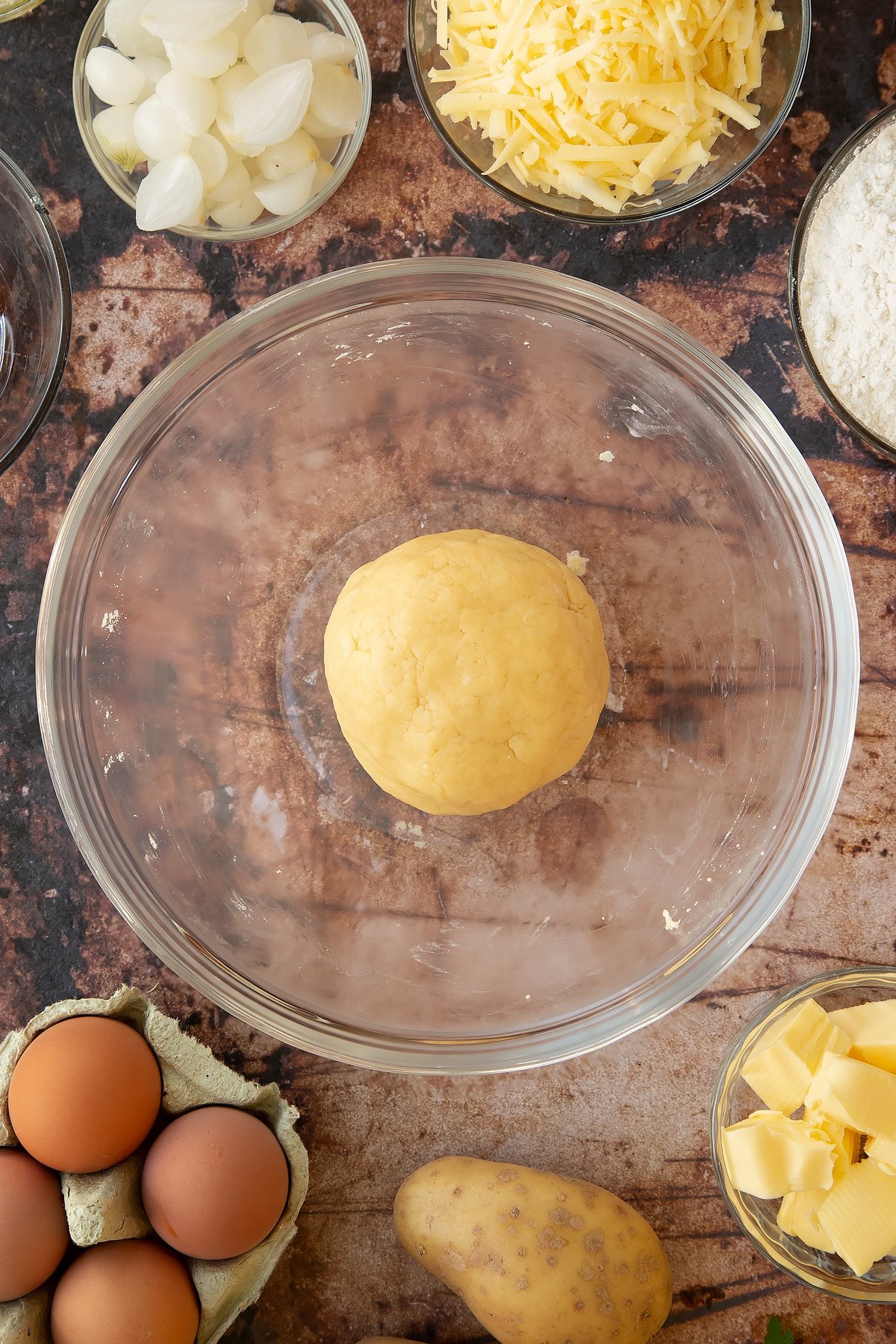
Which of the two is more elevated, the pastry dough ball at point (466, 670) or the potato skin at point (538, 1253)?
the pastry dough ball at point (466, 670)

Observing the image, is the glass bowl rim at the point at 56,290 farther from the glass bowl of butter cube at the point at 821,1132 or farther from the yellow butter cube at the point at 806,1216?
the yellow butter cube at the point at 806,1216

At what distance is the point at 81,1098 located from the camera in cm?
108

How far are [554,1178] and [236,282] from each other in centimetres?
126

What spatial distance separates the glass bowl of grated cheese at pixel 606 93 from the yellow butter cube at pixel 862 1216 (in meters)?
1.19

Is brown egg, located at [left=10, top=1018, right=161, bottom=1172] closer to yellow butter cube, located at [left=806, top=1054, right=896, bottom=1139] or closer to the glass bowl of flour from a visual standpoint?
yellow butter cube, located at [left=806, top=1054, right=896, bottom=1139]

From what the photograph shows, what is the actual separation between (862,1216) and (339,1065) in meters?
0.66

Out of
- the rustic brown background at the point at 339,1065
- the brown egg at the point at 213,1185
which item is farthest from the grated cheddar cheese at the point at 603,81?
the brown egg at the point at 213,1185

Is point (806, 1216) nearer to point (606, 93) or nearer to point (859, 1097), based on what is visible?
point (859, 1097)

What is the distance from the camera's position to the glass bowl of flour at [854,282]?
111 centimetres


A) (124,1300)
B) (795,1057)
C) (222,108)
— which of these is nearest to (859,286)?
(222,108)

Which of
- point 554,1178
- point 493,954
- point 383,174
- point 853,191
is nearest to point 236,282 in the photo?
point 383,174

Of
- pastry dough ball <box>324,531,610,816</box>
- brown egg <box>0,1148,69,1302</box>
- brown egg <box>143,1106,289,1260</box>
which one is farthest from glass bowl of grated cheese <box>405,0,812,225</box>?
brown egg <box>0,1148,69,1302</box>

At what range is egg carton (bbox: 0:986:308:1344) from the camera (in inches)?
44.4

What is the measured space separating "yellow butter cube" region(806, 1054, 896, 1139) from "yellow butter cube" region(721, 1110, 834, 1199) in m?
0.04
